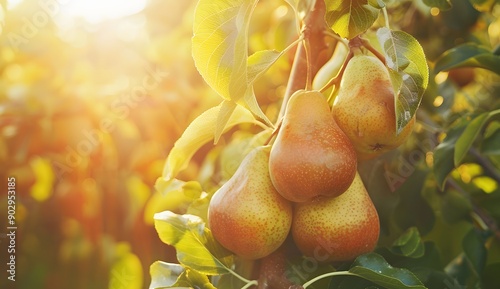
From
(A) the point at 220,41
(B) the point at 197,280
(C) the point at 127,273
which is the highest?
(A) the point at 220,41

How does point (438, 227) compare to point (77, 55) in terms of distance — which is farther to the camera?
point (77, 55)

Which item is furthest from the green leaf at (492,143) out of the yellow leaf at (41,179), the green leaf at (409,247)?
the yellow leaf at (41,179)

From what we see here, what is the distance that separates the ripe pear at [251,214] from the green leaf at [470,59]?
62cm

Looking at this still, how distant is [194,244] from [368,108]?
328 millimetres

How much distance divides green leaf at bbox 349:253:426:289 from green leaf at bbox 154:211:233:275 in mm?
203

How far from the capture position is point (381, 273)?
82cm

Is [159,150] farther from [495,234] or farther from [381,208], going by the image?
[495,234]

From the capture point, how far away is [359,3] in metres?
0.83

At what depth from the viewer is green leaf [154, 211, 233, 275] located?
2.90 feet

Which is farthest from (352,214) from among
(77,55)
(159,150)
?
(77,55)

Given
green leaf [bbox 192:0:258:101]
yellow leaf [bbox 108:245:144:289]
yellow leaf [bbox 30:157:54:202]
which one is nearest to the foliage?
green leaf [bbox 192:0:258:101]

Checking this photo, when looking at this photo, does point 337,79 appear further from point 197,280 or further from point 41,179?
point 41,179

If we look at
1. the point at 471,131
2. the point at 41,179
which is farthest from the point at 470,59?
the point at 41,179

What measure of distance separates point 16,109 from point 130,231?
1.75 feet
